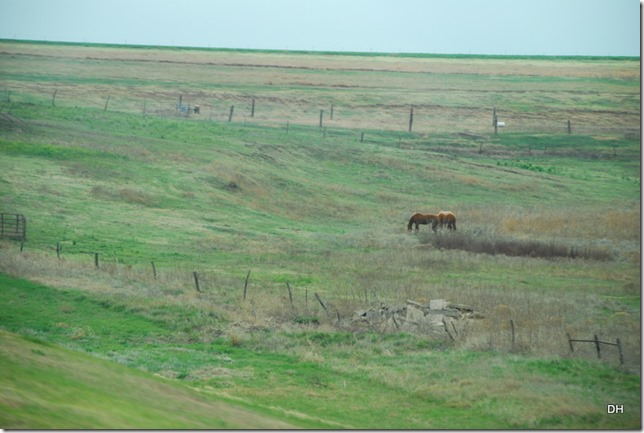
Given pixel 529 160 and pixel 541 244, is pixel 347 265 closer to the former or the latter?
pixel 541 244

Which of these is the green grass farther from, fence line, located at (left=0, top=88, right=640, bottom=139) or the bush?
fence line, located at (left=0, top=88, right=640, bottom=139)

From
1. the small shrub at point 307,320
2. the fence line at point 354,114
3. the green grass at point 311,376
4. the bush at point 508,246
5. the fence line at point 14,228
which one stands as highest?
the fence line at point 354,114

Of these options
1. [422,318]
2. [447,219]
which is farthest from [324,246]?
[422,318]

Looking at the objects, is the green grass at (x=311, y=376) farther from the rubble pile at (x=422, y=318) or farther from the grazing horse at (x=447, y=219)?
the grazing horse at (x=447, y=219)

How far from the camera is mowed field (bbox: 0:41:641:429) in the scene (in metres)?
27.9

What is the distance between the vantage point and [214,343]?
111ft

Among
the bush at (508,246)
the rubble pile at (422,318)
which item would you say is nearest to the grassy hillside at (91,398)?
the rubble pile at (422,318)

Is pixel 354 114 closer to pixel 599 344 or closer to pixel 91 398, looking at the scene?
pixel 599 344

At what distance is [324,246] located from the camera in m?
54.5

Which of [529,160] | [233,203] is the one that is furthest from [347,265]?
[529,160]

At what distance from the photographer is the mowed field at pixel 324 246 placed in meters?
27.9

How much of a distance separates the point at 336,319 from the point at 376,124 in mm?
72031

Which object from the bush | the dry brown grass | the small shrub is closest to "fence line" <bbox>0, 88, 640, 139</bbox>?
the dry brown grass

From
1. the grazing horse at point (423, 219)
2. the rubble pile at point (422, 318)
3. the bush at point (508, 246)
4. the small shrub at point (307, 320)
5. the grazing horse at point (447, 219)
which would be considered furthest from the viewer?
the grazing horse at point (423, 219)
